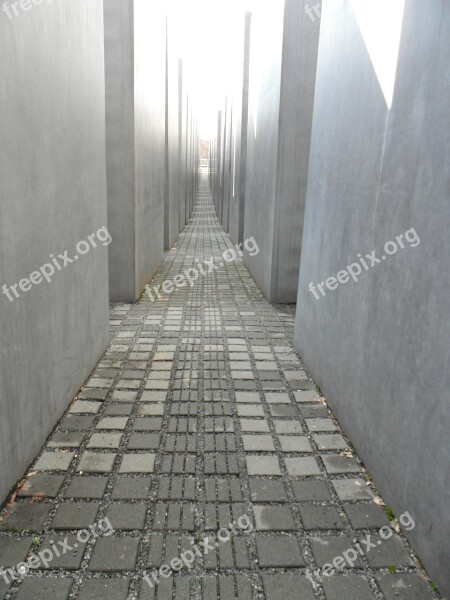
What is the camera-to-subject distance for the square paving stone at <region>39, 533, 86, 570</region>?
270 cm

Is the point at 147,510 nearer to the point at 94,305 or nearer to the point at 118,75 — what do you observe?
the point at 94,305

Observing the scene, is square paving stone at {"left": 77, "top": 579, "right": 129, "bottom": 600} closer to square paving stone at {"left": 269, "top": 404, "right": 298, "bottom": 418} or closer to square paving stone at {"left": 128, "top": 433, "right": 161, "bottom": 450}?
square paving stone at {"left": 128, "top": 433, "right": 161, "bottom": 450}

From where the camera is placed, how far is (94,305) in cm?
539

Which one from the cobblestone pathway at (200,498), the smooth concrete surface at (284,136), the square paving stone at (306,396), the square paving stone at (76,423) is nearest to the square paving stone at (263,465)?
the cobblestone pathway at (200,498)

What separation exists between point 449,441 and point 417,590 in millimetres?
818

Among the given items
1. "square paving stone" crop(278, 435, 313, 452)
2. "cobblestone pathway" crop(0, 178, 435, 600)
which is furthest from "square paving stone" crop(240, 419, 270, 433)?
"square paving stone" crop(278, 435, 313, 452)

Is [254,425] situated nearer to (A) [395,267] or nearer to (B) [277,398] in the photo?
(B) [277,398]

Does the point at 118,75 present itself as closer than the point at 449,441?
No

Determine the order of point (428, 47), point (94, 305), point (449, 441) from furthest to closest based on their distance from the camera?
1. point (94, 305)
2. point (428, 47)
3. point (449, 441)

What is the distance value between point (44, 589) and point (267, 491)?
1.49 metres

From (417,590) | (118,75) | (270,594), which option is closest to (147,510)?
(270,594)

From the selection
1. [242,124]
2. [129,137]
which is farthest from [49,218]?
[242,124]

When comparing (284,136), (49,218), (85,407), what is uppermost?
(284,136)

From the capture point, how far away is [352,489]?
3.44 meters
